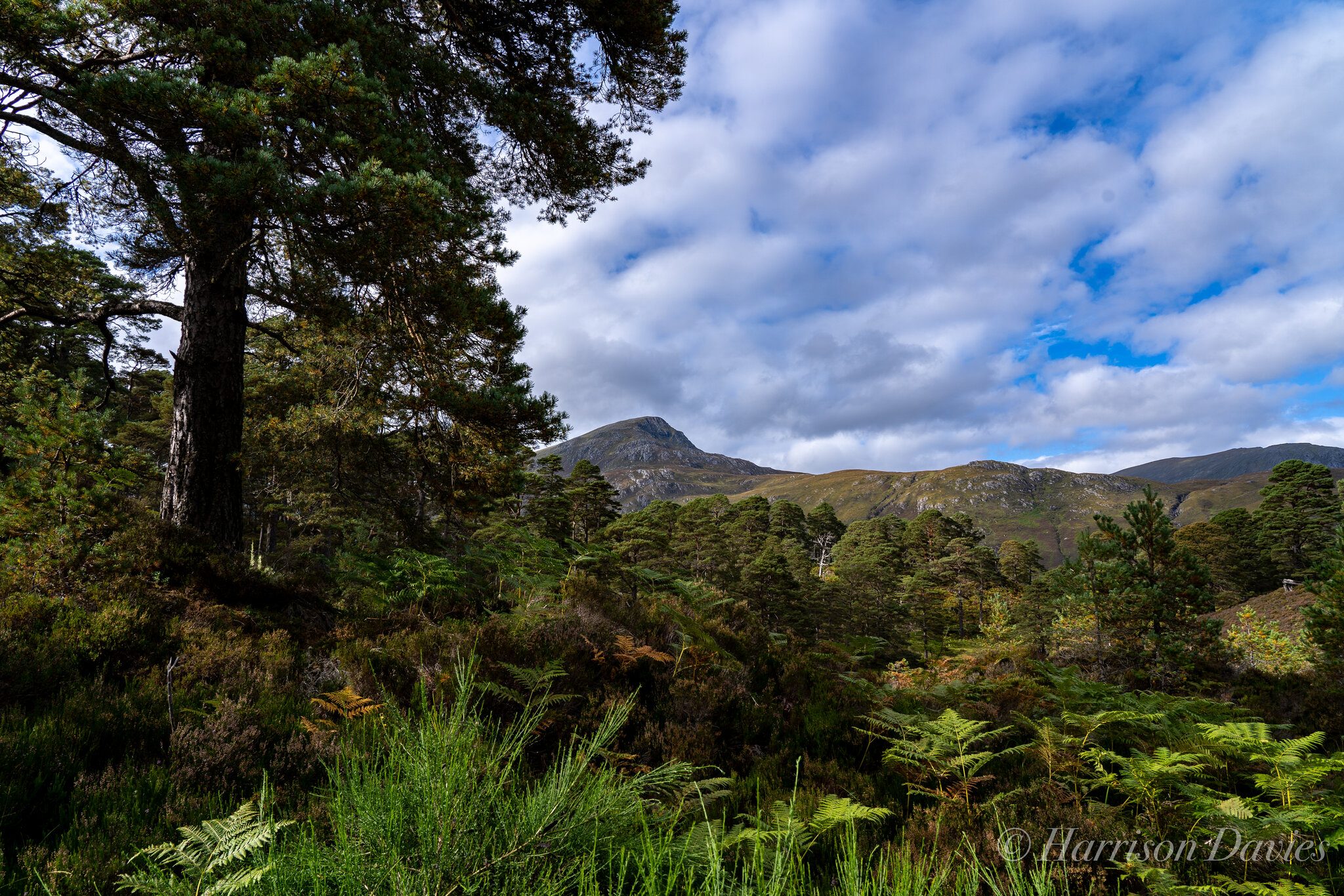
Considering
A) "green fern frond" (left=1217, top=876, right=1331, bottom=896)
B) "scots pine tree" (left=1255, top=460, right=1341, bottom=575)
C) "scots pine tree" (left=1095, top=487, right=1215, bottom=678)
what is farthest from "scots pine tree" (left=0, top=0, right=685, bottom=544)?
"scots pine tree" (left=1255, top=460, right=1341, bottom=575)

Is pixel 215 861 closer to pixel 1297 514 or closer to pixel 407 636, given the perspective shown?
pixel 407 636

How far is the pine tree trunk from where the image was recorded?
233 inches

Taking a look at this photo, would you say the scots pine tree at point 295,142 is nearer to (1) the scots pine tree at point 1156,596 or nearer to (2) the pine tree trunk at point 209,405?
(2) the pine tree trunk at point 209,405

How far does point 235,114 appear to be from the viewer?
14.9 feet

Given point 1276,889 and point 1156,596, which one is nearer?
point 1276,889

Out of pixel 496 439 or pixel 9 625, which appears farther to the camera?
pixel 496 439

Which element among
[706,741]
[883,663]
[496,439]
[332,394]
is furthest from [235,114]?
[883,663]

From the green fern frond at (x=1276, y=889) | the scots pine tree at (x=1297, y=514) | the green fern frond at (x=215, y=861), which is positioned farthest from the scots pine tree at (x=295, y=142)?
the scots pine tree at (x=1297, y=514)

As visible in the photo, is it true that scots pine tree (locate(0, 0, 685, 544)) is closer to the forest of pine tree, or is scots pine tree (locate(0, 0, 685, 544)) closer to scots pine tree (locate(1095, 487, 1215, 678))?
the forest of pine tree

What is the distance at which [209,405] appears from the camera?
6.02 metres

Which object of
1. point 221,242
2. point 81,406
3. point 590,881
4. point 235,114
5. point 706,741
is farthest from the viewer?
point 221,242

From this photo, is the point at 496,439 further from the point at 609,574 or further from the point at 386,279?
the point at 609,574

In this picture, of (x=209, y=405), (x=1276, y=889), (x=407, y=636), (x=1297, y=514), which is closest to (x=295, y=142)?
(x=209, y=405)

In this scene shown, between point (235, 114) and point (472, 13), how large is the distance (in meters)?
4.47
